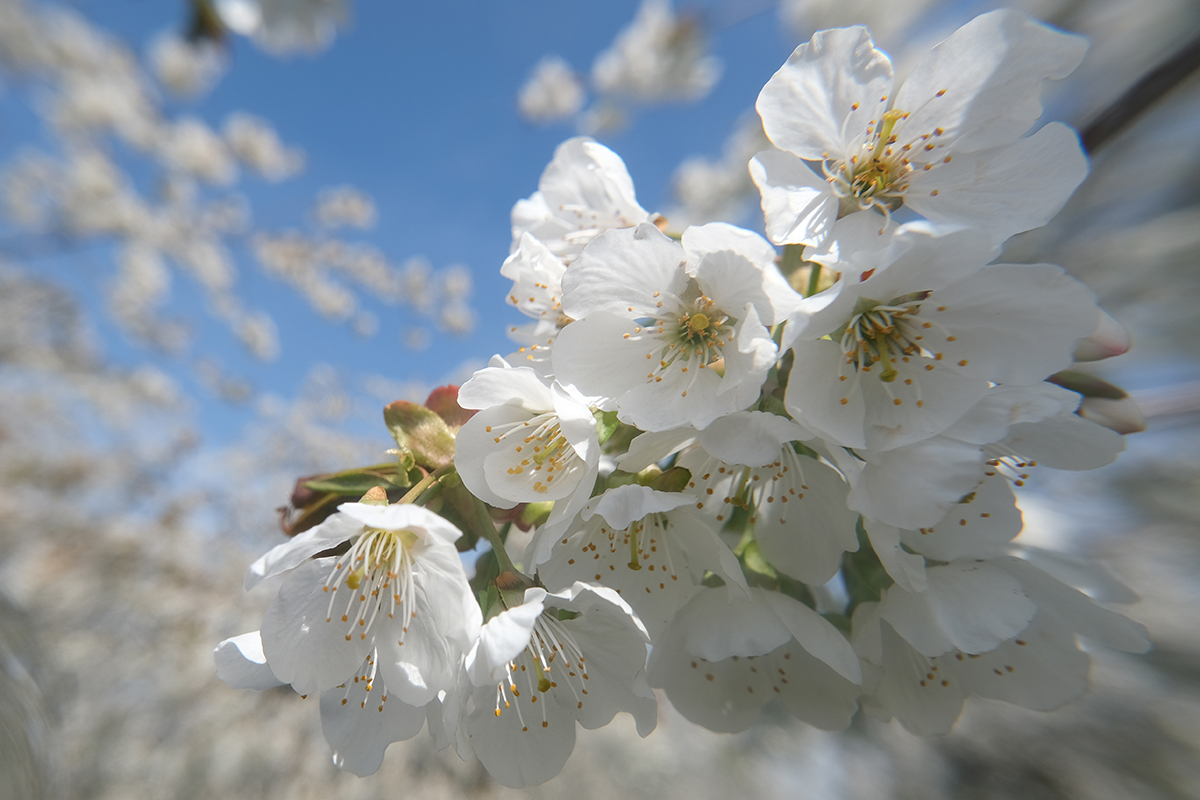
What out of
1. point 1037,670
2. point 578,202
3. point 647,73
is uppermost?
point 647,73

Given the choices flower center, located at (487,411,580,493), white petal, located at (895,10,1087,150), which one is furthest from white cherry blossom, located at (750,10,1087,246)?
flower center, located at (487,411,580,493)

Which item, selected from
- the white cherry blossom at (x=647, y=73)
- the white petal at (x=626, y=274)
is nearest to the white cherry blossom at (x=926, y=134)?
the white petal at (x=626, y=274)

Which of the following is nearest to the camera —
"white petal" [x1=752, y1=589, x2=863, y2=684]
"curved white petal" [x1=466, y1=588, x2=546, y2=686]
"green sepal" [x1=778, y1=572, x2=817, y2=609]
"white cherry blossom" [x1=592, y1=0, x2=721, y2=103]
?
"curved white petal" [x1=466, y1=588, x2=546, y2=686]

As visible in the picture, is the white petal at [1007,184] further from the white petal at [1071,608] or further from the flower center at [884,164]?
the white petal at [1071,608]

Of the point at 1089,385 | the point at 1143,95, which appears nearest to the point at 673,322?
the point at 1089,385

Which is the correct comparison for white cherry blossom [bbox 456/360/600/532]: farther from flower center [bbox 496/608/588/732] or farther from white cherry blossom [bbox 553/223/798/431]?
flower center [bbox 496/608/588/732]

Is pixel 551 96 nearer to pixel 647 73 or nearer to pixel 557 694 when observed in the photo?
pixel 647 73

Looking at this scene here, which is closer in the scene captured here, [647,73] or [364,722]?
[364,722]
